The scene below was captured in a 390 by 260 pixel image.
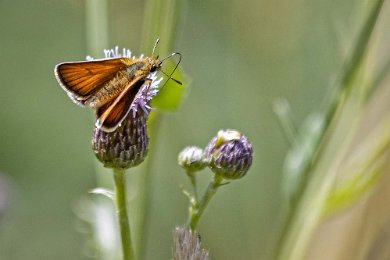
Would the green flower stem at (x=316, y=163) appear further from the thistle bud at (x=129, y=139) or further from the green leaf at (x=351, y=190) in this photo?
the thistle bud at (x=129, y=139)

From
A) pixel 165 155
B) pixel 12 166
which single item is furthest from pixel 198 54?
pixel 12 166

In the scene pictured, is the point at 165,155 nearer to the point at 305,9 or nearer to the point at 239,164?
the point at 305,9

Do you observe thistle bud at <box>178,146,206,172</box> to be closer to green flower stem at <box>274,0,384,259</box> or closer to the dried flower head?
green flower stem at <box>274,0,384,259</box>

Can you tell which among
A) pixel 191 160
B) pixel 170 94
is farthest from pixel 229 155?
pixel 170 94

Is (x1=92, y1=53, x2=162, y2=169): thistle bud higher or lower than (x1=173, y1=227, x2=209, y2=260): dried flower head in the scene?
higher

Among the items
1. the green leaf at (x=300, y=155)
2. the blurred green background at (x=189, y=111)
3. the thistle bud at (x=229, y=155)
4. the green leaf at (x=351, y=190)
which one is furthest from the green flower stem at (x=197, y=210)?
the blurred green background at (x=189, y=111)

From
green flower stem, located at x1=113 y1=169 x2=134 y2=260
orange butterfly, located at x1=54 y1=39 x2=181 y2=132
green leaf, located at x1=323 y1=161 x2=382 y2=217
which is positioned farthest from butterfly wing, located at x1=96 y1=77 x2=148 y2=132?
green leaf, located at x1=323 y1=161 x2=382 y2=217
